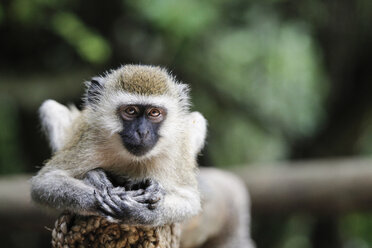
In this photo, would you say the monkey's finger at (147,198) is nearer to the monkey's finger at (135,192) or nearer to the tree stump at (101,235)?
the monkey's finger at (135,192)

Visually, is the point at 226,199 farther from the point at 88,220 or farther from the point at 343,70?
the point at 343,70

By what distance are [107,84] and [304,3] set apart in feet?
19.0

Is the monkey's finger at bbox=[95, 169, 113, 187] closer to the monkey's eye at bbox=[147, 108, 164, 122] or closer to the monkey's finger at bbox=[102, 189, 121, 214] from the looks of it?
the monkey's finger at bbox=[102, 189, 121, 214]

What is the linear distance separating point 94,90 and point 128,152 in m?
0.58

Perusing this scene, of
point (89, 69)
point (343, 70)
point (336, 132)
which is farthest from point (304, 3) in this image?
point (89, 69)

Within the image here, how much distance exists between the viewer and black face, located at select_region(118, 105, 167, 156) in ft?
11.0

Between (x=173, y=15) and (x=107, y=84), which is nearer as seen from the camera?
(x=107, y=84)

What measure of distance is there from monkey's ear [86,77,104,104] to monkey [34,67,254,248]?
62 cm

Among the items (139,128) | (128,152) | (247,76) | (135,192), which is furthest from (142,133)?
(247,76)

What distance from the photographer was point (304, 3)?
8656 mm

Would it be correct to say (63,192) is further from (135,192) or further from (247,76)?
(247,76)

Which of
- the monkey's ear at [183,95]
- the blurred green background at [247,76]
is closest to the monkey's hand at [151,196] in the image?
the monkey's ear at [183,95]

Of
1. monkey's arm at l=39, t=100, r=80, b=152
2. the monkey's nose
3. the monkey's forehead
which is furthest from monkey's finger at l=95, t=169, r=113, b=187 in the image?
monkey's arm at l=39, t=100, r=80, b=152

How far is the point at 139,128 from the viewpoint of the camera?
3361 millimetres
